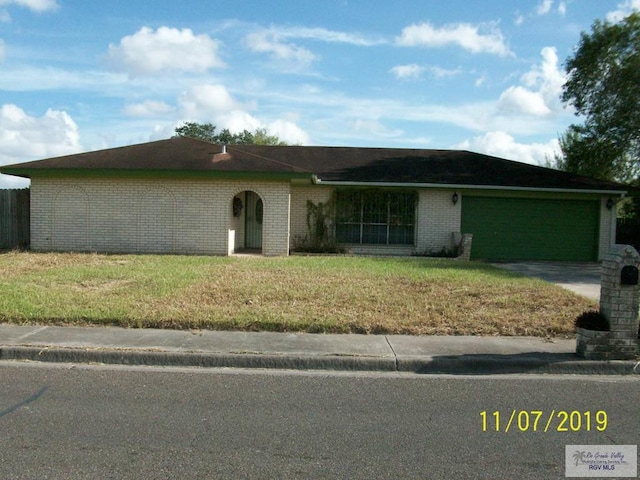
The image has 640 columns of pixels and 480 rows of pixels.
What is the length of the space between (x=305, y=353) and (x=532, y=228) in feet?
46.3

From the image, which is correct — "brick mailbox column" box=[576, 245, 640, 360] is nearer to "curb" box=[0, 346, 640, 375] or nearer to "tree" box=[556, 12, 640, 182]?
"curb" box=[0, 346, 640, 375]

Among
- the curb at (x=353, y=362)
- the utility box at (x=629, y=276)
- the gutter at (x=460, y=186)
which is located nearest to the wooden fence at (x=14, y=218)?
the gutter at (x=460, y=186)

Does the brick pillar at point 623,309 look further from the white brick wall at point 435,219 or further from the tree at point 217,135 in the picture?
the tree at point 217,135

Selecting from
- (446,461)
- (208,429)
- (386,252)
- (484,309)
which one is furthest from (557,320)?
(386,252)

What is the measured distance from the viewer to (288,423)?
480cm

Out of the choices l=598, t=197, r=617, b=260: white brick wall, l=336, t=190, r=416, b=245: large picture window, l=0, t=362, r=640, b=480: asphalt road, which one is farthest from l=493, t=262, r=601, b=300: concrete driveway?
l=0, t=362, r=640, b=480: asphalt road

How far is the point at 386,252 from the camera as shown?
1853 centimetres

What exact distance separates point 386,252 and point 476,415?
1355cm

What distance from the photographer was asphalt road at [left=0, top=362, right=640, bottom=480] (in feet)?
13.0

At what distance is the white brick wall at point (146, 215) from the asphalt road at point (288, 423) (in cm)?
987

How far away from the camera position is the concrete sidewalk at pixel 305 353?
21.6 feet

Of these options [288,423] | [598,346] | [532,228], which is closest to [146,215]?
[532,228]

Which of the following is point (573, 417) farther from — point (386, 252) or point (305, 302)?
point (386, 252)
